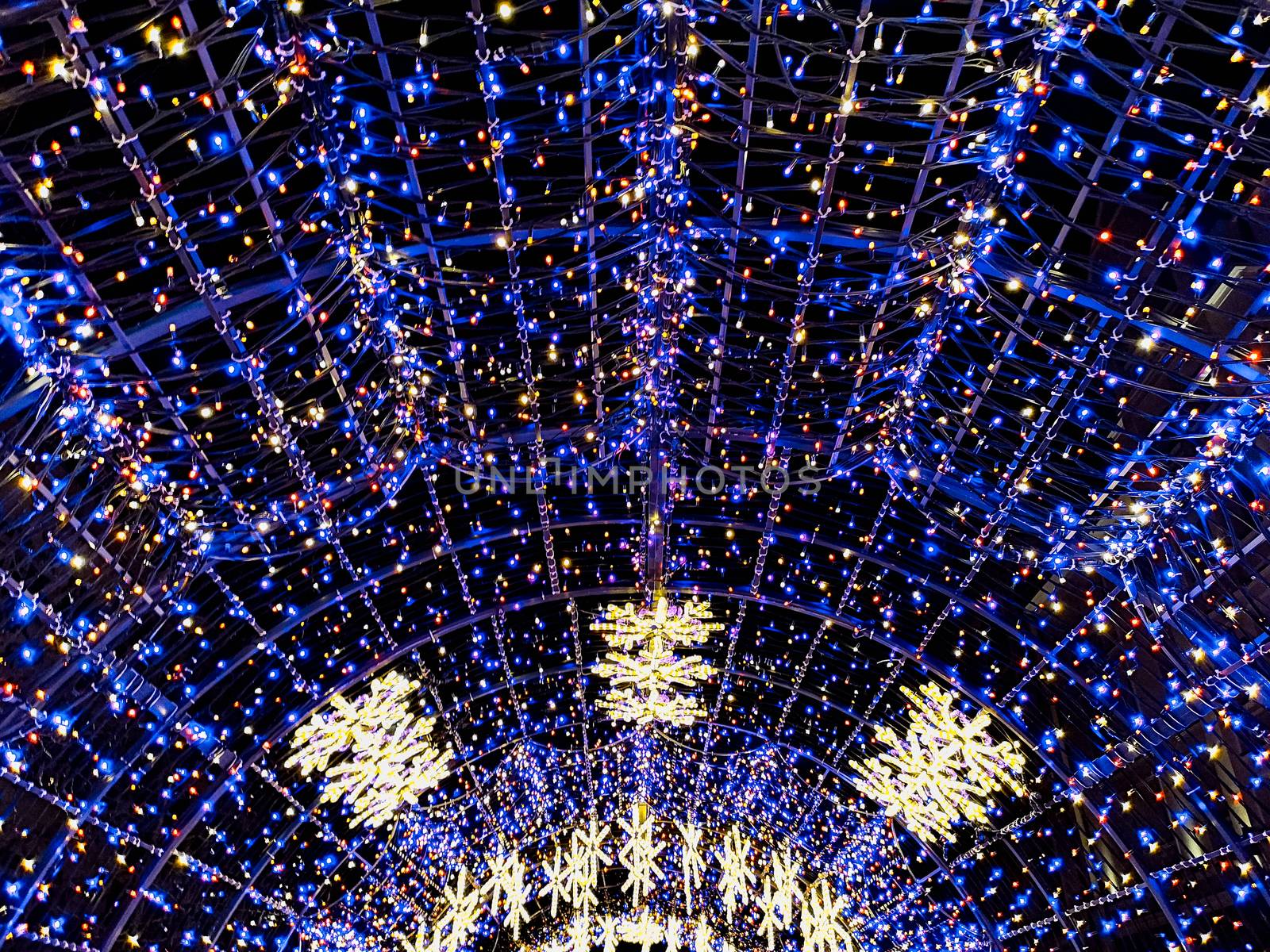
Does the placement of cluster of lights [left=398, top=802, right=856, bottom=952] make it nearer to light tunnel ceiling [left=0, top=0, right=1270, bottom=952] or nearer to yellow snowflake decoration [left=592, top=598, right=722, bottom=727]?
light tunnel ceiling [left=0, top=0, right=1270, bottom=952]

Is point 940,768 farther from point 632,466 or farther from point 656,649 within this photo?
Result: point 632,466

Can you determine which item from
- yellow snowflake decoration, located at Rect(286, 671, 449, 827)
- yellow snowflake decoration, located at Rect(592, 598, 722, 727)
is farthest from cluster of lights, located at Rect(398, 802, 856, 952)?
yellow snowflake decoration, located at Rect(592, 598, 722, 727)

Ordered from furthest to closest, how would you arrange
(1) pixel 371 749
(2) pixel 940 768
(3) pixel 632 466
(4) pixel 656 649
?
1. (2) pixel 940 768
2. (1) pixel 371 749
3. (4) pixel 656 649
4. (3) pixel 632 466

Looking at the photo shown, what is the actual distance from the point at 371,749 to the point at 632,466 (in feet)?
25.7

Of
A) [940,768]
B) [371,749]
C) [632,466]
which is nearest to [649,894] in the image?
[940,768]

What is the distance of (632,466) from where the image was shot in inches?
619

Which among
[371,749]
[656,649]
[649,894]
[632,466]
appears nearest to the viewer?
[632,466]

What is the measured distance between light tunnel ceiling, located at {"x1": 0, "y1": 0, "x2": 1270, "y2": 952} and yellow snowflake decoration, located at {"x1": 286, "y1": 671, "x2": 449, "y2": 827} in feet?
0.37

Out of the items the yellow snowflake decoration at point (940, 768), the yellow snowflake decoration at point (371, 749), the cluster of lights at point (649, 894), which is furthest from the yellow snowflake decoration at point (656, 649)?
→ the cluster of lights at point (649, 894)

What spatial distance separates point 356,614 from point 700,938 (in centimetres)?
1005

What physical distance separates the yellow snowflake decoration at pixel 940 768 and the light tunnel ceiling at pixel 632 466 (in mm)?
117

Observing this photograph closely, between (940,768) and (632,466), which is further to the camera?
(940,768)

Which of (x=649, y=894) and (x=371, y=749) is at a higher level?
(x=371, y=749)

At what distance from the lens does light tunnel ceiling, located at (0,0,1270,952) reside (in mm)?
8617
